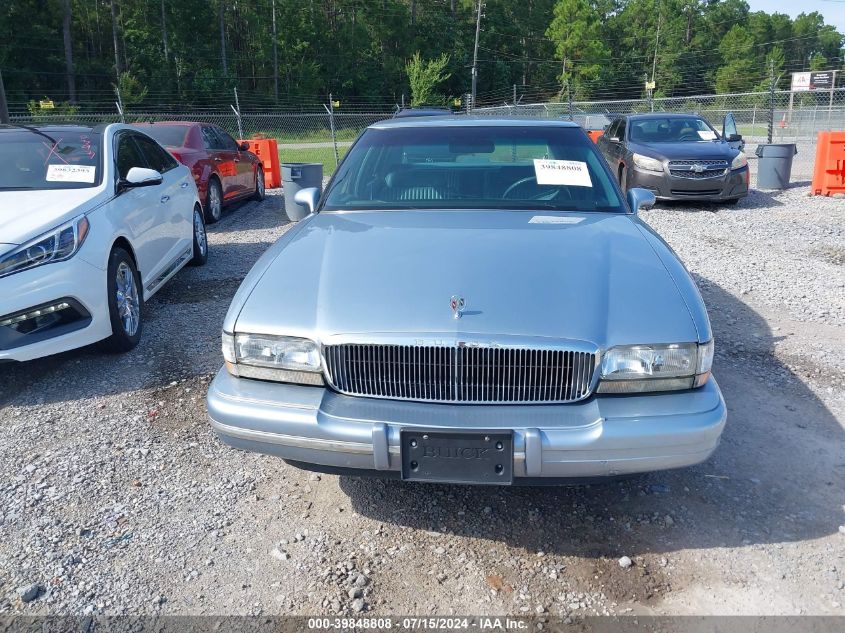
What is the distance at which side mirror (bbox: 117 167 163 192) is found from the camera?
17.3 feet

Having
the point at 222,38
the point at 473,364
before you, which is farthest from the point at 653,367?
the point at 222,38

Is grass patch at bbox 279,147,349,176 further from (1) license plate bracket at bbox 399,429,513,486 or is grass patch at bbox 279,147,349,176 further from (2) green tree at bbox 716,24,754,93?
(2) green tree at bbox 716,24,754,93

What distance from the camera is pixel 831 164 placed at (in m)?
11.9

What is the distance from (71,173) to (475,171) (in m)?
3.18

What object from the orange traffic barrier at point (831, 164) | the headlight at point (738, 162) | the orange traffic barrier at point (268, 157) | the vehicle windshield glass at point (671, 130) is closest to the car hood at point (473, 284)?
the headlight at point (738, 162)

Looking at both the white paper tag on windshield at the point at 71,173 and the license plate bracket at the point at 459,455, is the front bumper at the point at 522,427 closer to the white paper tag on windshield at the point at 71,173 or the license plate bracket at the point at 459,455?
the license plate bracket at the point at 459,455

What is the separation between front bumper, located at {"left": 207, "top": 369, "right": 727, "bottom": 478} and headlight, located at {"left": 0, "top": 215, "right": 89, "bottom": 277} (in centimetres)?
231

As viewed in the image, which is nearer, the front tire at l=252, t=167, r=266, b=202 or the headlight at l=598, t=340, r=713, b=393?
the headlight at l=598, t=340, r=713, b=393

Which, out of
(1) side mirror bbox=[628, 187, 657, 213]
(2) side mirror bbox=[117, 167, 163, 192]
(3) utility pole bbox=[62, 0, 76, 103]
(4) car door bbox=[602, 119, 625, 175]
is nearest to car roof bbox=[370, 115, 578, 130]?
(1) side mirror bbox=[628, 187, 657, 213]

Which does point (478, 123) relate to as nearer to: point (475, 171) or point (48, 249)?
point (475, 171)

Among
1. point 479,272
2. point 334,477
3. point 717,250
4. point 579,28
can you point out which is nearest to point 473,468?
point 479,272

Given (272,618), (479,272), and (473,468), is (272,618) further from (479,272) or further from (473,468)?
(479,272)

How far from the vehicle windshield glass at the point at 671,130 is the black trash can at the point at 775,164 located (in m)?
1.53

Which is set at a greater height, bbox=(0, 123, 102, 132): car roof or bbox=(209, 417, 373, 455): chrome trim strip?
bbox=(0, 123, 102, 132): car roof
